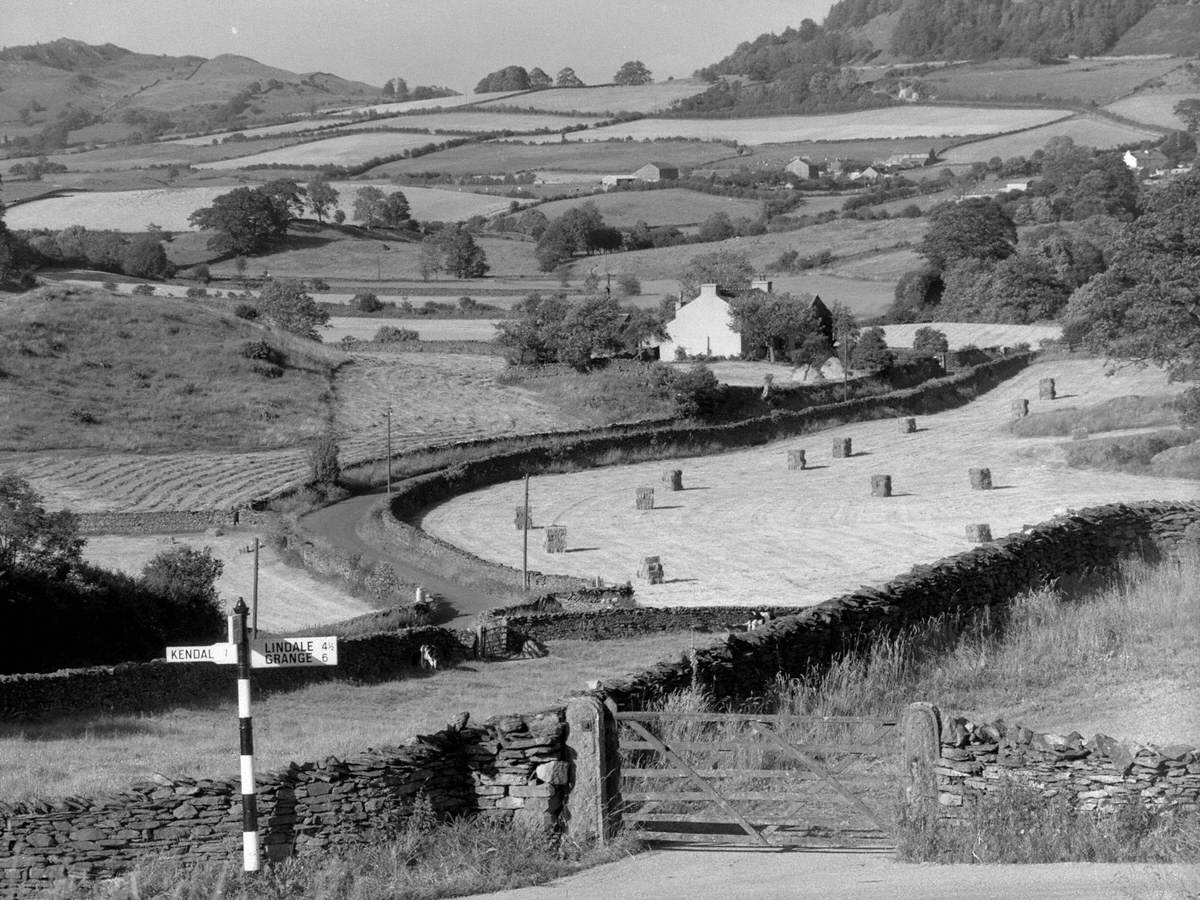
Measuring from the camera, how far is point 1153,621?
24.9m

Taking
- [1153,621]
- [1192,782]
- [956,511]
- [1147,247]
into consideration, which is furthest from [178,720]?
[1147,247]

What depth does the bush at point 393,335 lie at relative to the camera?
106 metres

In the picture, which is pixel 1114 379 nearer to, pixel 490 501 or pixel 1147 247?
pixel 1147 247

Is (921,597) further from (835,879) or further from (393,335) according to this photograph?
(393,335)

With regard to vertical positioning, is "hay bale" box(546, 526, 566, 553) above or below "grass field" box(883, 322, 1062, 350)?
below

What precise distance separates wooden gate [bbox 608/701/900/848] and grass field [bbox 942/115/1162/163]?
17485cm

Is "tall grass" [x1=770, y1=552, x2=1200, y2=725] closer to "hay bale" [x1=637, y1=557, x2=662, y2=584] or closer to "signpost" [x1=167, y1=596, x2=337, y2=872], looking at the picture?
"signpost" [x1=167, y1=596, x2=337, y2=872]

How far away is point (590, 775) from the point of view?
13984 mm

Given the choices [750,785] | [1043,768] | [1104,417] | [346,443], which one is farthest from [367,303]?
[1043,768]

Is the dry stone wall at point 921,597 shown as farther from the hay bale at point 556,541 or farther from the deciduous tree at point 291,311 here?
the deciduous tree at point 291,311

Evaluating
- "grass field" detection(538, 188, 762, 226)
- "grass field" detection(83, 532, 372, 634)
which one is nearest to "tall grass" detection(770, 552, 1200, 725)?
"grass field" detection(83, 532, 372, 634)

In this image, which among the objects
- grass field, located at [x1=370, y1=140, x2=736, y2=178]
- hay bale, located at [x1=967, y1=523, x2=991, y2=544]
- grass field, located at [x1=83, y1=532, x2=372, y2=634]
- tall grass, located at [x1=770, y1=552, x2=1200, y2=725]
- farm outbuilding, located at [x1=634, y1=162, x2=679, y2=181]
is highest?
grass field, located at [x1=370, y1=140, x2=736, y2=178]

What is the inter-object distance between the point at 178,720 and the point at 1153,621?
50.8 feet

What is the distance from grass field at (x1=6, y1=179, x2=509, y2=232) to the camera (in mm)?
159750
